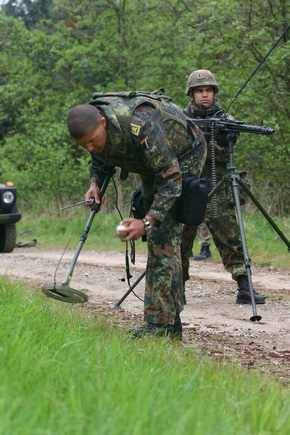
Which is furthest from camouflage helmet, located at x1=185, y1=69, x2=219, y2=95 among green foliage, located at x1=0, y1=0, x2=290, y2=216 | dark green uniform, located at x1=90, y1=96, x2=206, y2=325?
dark green uniform, located at x1=90, y1=96, x2=206, y2=325

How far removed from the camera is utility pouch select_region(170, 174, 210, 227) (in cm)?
491

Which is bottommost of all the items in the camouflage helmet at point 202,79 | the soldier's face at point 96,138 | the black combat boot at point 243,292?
the black combat boot at point 243,292

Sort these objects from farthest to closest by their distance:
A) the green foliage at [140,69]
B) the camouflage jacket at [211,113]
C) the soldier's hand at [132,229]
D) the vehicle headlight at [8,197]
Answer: the green foliage at [140,69]
the vehicle headlight at [8,197]
the camouflage jacket at [211,113]
the soldier's hand at [132,229]

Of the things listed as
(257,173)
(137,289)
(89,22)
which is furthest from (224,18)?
(89,22)

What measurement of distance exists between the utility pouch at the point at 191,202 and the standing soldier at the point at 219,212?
1.86 meters

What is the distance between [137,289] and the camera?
26.7 ft

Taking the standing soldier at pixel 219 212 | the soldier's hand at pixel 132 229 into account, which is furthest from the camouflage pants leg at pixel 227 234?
the soldier's hand at pixel 132 229

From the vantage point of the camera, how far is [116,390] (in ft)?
9.35

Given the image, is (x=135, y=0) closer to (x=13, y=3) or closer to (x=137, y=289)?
(x=137, y=289)

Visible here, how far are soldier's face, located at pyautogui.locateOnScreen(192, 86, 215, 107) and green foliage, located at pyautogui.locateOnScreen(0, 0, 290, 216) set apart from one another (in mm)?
504

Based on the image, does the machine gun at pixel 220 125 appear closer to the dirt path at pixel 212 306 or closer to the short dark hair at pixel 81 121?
the dirt path at pixel 212 306

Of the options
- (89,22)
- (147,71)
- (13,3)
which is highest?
(13,3)

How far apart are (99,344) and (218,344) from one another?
5.52 feet

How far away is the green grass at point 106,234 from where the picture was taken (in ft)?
35.0
